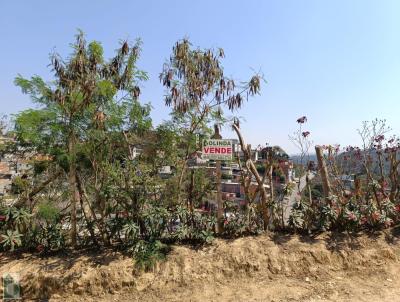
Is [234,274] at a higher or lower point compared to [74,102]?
lower

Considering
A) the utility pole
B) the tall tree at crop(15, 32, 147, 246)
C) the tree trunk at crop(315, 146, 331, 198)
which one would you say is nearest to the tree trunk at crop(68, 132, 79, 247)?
the tall tree at crop(15, 32, 147, 246)

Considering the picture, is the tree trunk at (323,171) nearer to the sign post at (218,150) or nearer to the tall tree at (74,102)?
the sign post at (218,150)

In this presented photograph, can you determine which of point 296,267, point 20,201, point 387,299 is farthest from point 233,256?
point 20,201

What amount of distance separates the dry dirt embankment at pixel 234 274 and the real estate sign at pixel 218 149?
1376 mm

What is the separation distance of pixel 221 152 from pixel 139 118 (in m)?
1.60

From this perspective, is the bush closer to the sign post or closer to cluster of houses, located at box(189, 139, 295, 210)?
the sign post

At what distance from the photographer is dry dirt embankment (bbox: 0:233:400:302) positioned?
13.3ft

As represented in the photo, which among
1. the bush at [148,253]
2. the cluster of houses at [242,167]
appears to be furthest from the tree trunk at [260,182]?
the bush at [148,253]

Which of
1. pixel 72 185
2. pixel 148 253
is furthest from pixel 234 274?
pixel 72 185

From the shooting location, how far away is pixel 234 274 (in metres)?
4.37

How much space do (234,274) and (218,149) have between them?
1.91 meters

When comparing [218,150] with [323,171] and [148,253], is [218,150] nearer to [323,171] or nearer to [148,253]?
[148,253]

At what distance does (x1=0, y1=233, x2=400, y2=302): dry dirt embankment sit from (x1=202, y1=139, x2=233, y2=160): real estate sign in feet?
4.51

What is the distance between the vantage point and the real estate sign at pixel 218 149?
5.00 m
